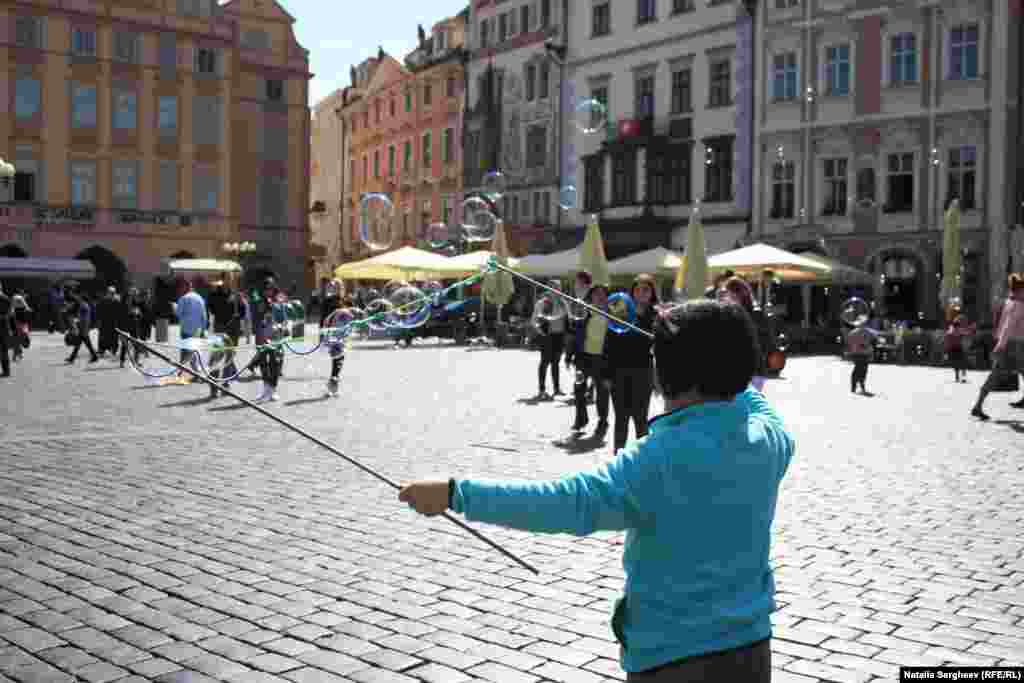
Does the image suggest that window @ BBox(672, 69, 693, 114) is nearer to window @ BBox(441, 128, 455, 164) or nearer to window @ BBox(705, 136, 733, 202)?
window @ BBox(705, 136, 733, 202)

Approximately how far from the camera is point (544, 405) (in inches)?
573

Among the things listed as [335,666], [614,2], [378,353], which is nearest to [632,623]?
[335,666]

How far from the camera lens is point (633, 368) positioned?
32.0 feet

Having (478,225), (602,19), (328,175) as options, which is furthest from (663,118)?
(328,175)

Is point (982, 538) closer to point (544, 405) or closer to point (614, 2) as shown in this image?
point (544, 405)

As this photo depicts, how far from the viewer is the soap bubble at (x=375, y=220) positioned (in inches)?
564

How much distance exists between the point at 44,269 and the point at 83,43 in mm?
12969

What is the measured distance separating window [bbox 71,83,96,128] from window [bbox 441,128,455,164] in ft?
56.2

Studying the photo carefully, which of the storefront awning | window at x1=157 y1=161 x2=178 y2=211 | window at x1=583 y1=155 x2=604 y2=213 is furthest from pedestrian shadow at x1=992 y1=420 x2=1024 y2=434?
window at x1=157 y1=161 x2=178 y2=211

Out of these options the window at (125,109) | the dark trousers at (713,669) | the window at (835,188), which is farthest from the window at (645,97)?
the dark trousers at (713,669)

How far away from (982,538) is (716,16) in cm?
3350

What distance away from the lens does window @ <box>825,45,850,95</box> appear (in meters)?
33.2

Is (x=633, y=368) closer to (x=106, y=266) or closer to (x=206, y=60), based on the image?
(x=106, y=266)

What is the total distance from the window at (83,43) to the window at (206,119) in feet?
16.1
